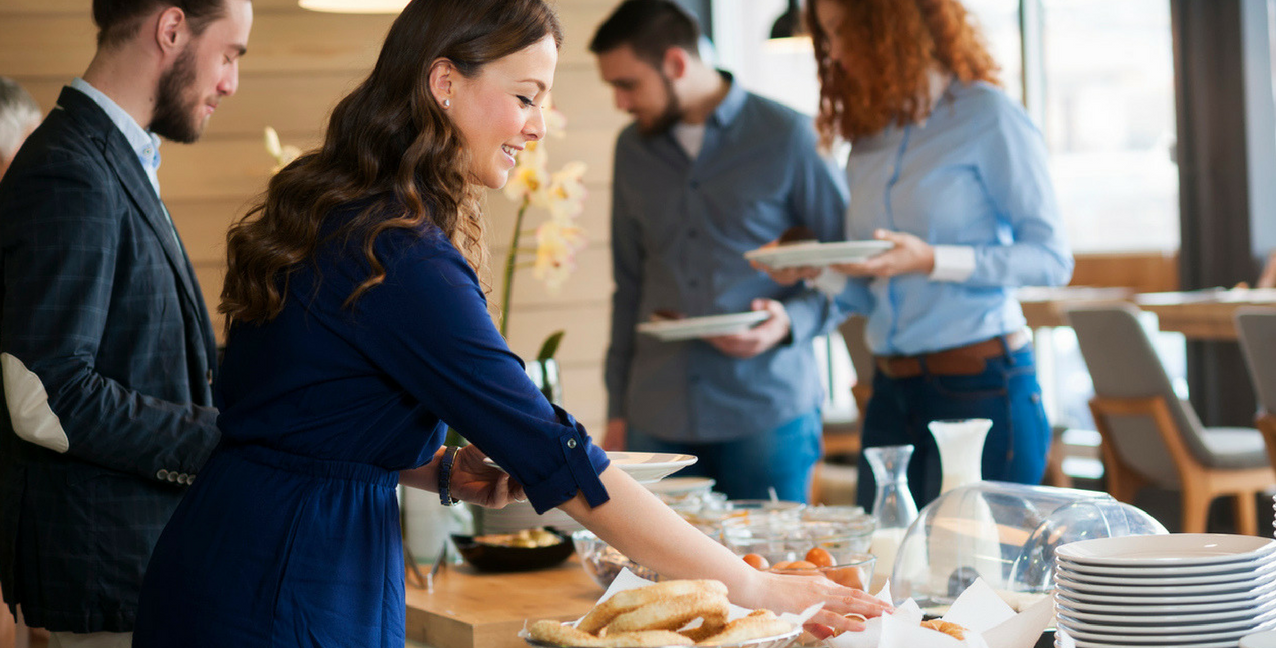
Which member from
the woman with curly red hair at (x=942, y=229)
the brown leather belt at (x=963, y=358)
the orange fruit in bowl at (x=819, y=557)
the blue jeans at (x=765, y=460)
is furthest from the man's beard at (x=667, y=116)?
the orange fruit in bowl at (x=819, y=557)

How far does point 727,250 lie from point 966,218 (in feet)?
2.14

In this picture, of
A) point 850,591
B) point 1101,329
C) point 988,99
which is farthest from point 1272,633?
point 1101,329

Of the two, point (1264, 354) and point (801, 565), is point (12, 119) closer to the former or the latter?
point (801, 565)

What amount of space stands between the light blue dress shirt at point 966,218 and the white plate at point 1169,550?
1.22 m

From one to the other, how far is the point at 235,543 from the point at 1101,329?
11.4ft

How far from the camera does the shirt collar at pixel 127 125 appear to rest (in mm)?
1928

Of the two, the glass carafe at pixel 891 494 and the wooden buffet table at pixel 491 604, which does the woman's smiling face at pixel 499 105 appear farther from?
the glass carafe at pixel 891 494

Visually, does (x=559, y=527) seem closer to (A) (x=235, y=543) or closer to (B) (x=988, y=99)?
(A) (x=235, y=543)

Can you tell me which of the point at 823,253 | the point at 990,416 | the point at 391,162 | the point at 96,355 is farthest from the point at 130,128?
the point at 990,416

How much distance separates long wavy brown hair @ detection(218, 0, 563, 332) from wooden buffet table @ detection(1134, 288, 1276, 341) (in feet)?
10.7

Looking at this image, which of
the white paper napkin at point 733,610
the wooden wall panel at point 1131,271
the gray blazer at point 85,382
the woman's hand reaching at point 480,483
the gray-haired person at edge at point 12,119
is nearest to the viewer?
the white paper napkin at point 733,610

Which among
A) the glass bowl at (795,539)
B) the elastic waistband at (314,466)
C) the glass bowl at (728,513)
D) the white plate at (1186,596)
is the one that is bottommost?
the glass bowl at (728,513)

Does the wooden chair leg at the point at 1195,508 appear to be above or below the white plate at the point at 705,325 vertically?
below

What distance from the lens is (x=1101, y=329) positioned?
4.18 m
